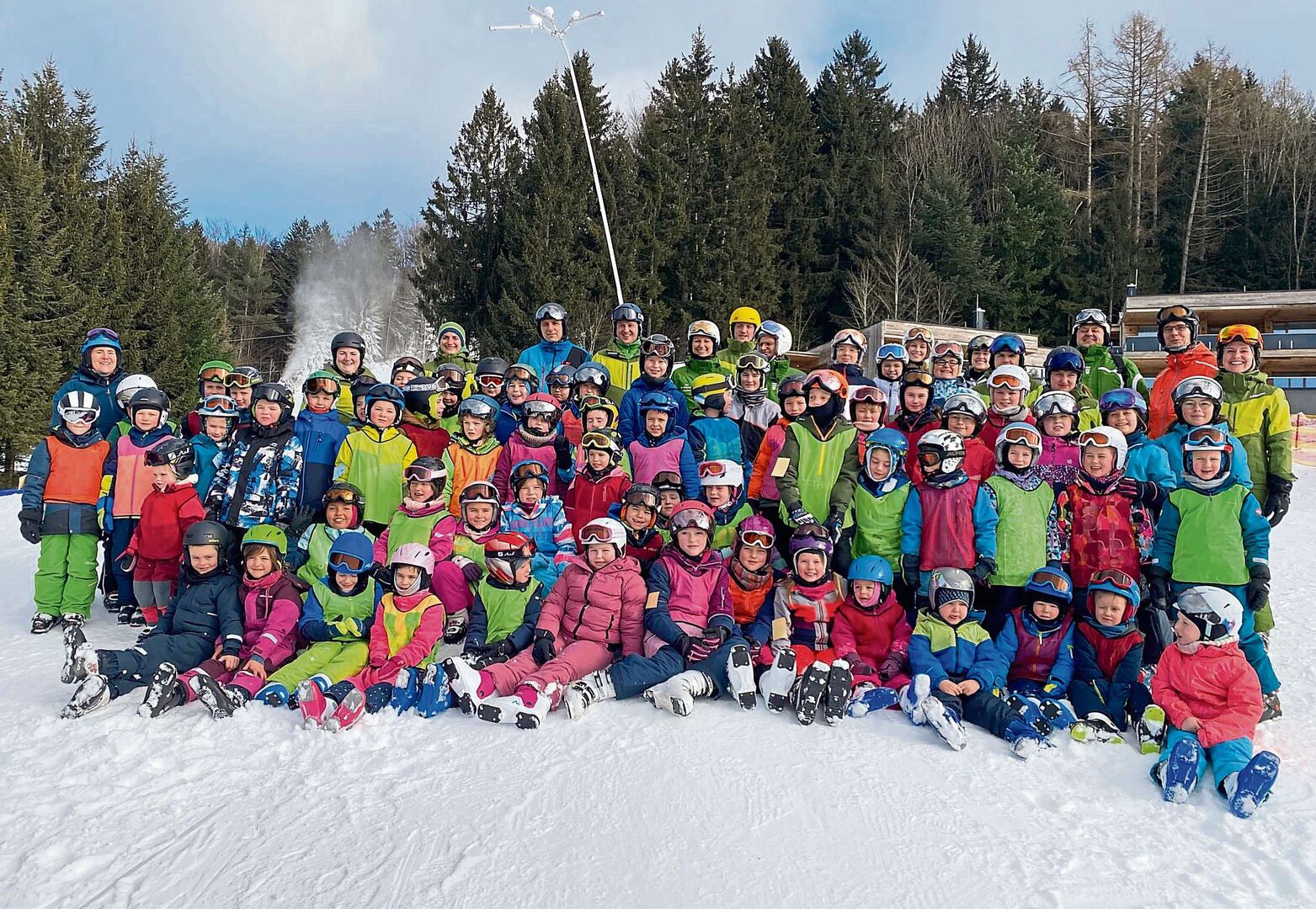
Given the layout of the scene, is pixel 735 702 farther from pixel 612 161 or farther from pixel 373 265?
pixel 373 265

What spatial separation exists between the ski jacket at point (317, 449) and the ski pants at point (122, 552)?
4.32ft

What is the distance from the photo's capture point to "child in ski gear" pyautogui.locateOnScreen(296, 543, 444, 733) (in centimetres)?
446

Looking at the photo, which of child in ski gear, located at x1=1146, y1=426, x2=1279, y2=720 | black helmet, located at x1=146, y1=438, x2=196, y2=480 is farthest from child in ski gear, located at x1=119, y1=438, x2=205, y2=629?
child in ski gear, located at x1=1146, y1=426, x2=1279, y2=720

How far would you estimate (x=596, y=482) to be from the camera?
5.83 metres

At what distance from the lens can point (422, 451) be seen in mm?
6512

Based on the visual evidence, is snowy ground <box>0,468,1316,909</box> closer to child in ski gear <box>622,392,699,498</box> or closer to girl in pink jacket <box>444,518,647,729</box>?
girl in pink jacket <box>444,518,647,729</box>

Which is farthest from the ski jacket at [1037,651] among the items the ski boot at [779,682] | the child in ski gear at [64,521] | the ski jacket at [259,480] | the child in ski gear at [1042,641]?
the child in ski gear at [64,521]

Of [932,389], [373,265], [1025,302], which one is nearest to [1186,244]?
[1025,302]

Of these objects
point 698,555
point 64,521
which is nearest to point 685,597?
point 698,555

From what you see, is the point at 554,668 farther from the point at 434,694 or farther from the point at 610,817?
the point at 610,817

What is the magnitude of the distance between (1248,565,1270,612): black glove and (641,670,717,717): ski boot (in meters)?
3.16

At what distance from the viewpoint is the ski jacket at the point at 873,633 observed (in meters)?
4.75

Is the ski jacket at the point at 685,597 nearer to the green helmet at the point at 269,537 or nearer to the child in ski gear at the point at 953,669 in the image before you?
the child in ski gear at the point at 953,669

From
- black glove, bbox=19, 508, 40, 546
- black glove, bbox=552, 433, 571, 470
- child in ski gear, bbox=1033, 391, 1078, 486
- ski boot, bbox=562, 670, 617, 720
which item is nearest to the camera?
ski boot, bbox=562, 670, 617, 720
